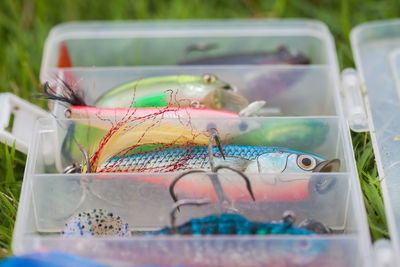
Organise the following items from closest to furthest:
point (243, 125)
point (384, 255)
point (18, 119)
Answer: point (384, 255) → point (243, 125) → point (18, 119)

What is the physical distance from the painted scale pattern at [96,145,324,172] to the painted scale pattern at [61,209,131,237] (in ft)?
0.33

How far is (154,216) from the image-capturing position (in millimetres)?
1065

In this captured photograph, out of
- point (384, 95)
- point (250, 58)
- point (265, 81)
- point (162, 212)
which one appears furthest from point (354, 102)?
point (162, 212)

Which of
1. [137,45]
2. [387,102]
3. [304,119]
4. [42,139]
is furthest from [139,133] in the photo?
[387,102]

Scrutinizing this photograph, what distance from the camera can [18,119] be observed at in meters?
1.25

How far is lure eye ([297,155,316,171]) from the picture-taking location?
1071mm

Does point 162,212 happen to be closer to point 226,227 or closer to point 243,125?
point 226,227

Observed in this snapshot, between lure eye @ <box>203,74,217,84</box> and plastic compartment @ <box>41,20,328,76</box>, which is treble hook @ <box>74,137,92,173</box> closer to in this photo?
lure eye @ <box>203,74,217,84</box>

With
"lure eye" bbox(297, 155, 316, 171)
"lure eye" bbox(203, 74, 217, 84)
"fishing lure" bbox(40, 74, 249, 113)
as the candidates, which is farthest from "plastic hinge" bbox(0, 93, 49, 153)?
"lure eye" bbox(297, 155, 316, 171)

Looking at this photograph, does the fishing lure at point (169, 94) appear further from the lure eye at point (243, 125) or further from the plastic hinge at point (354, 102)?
the plastic hinge at point (354, 102)

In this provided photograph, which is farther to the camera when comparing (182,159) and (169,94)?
(169,94)

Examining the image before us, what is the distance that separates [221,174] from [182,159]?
0.11m

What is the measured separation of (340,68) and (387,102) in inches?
10.3

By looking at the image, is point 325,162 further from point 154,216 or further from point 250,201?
point 154,216
